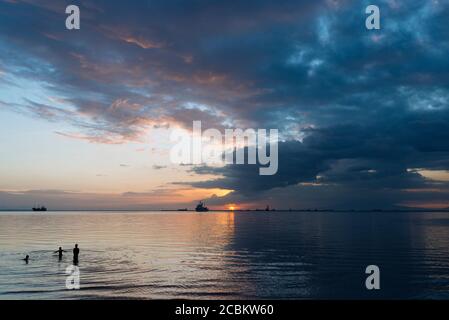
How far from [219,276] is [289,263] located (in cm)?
1806

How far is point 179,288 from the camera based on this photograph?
1925 inches

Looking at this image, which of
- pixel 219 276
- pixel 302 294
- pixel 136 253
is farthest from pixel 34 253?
pixel 302 294

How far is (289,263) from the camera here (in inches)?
2734

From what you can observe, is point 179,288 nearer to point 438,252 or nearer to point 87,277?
point 87,277

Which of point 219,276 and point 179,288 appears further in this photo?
point 219,276

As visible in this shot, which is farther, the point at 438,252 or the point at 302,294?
the point at 438,252

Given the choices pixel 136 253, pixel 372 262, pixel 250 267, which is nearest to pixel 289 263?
pixel 250 267

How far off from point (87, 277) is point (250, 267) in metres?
28.4
